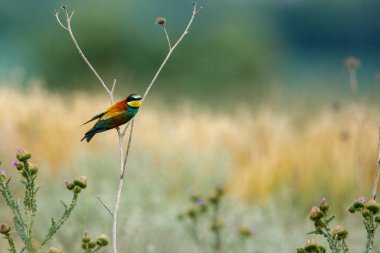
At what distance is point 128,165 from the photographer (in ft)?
21.9

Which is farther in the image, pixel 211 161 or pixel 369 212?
pixel 211 161

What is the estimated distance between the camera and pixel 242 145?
308 inches

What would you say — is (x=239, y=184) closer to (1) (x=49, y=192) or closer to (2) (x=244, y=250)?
(1) (x=49, y=192)

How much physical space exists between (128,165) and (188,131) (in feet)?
4.84

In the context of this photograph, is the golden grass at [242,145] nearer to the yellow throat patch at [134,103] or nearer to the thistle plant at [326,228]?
the thistle plant at [326,228]

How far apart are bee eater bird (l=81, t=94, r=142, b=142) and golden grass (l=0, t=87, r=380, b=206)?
13.8 ft

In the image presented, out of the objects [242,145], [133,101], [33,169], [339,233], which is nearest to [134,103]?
[133,101]

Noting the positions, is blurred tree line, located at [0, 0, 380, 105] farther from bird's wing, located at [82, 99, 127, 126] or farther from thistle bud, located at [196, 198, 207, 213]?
bird's wing, located at [82, 99, 127, 126]

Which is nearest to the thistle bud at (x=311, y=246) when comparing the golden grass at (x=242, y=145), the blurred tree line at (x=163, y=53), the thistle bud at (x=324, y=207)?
the thistle bud at (x=324, y=207)

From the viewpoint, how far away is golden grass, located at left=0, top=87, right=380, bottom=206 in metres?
6.64

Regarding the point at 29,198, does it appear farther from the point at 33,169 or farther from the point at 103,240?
the point at 103,240

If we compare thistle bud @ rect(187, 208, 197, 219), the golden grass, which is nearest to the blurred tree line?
the golden grass

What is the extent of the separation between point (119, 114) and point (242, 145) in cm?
575

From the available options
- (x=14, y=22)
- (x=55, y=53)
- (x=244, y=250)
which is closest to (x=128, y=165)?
(x=244, y=250)
